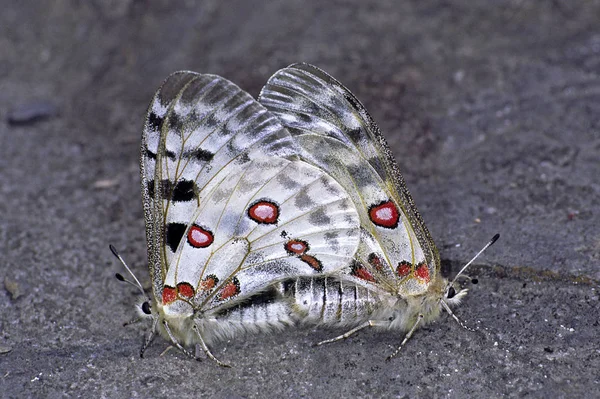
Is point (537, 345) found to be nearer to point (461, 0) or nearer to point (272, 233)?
point (272, 233)

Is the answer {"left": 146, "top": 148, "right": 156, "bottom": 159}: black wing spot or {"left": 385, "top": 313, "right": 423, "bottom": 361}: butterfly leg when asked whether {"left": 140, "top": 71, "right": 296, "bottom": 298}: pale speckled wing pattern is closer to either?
{"left": 146, "top": 148, "right": 156, "bottom": 159}: black wing spot

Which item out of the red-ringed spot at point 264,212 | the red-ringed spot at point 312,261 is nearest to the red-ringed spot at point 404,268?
the red-ringed spot at point 312,261

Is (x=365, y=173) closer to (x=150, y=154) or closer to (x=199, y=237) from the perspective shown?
(x=199, y=237)

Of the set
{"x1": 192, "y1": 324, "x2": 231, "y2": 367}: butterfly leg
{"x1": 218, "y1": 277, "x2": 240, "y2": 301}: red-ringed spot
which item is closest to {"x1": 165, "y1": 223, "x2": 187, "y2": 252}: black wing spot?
{"x1": 218, "y1": 277, "x2": 240, "y2": 301}: red-ringed spot

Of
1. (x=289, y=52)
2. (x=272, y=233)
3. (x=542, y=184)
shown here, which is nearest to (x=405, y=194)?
(x=272, y=233)

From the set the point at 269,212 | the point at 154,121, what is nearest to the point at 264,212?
the point at 269,212

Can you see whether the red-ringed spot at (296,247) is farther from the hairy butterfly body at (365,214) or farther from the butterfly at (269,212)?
the hairy butterfly body at (365,214)
